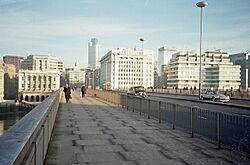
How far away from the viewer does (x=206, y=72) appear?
138 metres

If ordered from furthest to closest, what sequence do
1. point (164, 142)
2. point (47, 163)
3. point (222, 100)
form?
point (222, 100)
point (164, 142)
point (47, 163)

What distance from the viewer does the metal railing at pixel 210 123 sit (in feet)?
26.7

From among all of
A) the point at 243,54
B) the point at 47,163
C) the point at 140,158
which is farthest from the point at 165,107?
the point at 243,54

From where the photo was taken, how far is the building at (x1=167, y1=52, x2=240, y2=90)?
13050cm

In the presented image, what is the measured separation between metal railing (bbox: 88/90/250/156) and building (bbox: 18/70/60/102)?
120m

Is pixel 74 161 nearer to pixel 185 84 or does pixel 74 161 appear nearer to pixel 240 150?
pixel 240 150

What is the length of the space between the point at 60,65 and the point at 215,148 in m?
197

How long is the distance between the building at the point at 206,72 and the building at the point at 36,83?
187 feet

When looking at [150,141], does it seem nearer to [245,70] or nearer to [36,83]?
[36,83]

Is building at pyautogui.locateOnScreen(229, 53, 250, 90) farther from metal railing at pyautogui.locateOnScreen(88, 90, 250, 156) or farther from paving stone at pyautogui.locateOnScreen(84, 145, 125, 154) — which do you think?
paving stone at pyautogui.locateOnScreen(84, 145, 125, 154)

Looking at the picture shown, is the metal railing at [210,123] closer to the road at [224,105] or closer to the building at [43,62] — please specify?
the road at [224,105]

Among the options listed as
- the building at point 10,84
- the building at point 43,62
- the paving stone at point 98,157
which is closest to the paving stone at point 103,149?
the paving stone at point 98,157

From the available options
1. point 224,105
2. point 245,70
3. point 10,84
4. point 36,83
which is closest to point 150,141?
point 224,105

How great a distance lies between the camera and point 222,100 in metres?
35.7
